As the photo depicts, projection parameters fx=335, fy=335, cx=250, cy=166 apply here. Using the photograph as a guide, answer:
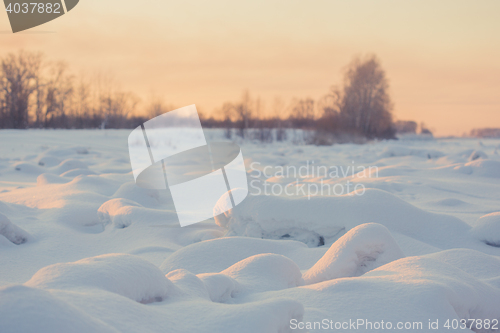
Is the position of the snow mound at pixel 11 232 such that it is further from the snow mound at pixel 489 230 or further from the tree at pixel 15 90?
the tree at pixel 15 90

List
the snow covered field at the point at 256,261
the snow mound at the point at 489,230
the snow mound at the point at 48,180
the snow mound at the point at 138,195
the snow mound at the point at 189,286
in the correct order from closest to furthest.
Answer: the snow covered field at the point at 256,261
the snow mound at the point at 189,286
the snow mound at the point at 489,230
the snow mound at the point at 138,195
the snow mound at the point at 48,180

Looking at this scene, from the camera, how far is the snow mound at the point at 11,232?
2.34m

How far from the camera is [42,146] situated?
31.0 ft

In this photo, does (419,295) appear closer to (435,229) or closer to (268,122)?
Answer: (435,229)

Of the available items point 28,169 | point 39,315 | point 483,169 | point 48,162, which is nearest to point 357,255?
point 39,315

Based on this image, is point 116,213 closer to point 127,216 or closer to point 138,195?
point 127,216

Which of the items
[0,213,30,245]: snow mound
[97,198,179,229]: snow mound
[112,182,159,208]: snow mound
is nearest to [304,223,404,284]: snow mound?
[97,198,179,229]: snow mound

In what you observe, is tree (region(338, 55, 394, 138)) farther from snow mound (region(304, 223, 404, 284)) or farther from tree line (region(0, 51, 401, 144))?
snow mound (region(304, 223, 404, 284))

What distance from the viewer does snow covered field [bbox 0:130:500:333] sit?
3.05ft

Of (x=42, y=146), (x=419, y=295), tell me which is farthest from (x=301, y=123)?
(x=419, y=295)

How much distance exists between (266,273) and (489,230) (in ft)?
6.37

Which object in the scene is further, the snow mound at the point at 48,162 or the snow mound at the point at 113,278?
the snow mound at the point at 48,162

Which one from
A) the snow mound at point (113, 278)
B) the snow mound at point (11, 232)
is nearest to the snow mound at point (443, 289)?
the snow mound at point (113, 278)

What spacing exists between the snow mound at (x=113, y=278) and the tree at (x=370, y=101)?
21.4m
